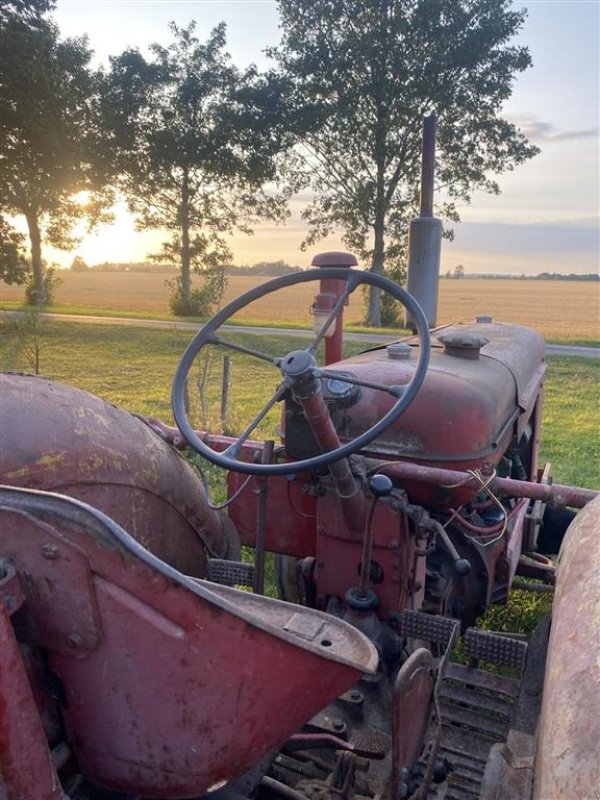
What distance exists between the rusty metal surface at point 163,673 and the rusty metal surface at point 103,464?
44cm

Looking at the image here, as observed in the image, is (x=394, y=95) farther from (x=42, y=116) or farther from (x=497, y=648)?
(x=497, y=648)

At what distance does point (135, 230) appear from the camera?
70.0 feet

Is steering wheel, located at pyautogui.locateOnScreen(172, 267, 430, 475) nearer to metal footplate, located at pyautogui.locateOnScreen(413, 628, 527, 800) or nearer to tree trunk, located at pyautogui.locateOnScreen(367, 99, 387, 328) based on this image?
metal footplate, located at pyautogui.locateOnScreen(413, 628, 527, 800)

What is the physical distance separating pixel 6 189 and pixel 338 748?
17.1 m

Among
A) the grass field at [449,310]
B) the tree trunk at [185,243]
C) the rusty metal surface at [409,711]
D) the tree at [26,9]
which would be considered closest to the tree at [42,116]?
the tree at [26,9]

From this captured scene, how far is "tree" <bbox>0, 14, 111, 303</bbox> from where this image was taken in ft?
47.3

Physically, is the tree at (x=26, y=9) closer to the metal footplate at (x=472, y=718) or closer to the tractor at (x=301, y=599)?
the tractor at (x=301, y=599)

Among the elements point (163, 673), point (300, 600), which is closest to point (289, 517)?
point (300, 600)

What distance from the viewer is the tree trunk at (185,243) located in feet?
66.5

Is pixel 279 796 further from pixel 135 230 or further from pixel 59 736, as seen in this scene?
pixel 135 230

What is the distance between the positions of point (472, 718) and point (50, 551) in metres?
1.43

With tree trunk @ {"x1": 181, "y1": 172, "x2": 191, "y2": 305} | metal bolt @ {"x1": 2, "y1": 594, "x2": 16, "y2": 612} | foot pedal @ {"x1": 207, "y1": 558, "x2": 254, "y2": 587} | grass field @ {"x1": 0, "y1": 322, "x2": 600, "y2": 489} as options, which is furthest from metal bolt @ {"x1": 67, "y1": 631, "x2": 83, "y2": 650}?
tree trunk @ {"x1": 181, "y1": 172, "x2": 191, "y2": 305}

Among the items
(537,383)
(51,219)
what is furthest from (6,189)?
(537,383)

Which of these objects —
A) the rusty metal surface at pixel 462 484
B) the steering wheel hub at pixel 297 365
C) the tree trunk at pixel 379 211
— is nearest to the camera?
the steering wheel hub at pixel 297 365
